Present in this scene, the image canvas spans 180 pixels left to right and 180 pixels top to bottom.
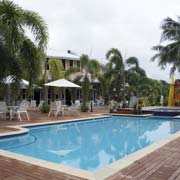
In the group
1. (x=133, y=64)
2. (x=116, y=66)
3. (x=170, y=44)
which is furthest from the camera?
(x=133, y=64)

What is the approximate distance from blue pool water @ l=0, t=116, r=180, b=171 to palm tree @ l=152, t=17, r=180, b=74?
36.0 feet

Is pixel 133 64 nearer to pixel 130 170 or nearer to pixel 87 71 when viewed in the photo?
pixel 87 71

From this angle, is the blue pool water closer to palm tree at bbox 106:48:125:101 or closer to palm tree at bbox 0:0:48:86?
palm tree at bbox 0:0:48:86

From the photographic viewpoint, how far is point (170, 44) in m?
22.0

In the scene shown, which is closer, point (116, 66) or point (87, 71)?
point (87, 71)

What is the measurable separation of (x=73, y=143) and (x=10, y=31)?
5072 millimetres

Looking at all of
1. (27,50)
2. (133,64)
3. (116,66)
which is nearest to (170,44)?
(116,66)

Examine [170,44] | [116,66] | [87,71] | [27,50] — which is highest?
[170,44]

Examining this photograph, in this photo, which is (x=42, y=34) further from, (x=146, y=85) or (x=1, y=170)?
(x=146, y=85)

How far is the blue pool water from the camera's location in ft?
24.1

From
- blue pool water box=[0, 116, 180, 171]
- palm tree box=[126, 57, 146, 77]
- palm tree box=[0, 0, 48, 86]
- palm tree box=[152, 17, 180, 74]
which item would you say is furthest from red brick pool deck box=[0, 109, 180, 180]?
palm tree box=[126, 57, 146, 77]

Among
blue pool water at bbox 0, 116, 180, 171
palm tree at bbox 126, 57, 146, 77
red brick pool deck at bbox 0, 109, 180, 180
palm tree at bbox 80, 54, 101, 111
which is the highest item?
palm tree at bbox 126, 57, 146, 77

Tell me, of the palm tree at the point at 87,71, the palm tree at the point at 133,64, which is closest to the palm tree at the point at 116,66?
the palm tree at the point at 87,71

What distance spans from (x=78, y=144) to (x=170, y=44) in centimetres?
1565
